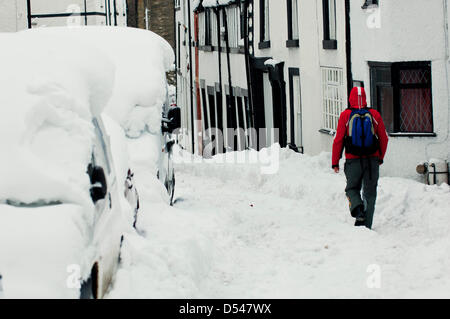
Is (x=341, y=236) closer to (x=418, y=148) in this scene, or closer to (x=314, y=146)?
(x=418, y=148)

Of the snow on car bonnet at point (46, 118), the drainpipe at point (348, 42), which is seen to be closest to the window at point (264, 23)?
the drainpipe at point (348, 42)

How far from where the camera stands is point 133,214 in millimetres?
8578

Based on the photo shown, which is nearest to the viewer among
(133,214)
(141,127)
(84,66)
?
(84,66)

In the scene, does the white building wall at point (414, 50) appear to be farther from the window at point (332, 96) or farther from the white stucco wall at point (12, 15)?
the white stucco wall at point (12, 15)

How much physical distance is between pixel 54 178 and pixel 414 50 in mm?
11541

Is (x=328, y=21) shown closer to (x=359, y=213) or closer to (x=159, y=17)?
(x=359, y=213)

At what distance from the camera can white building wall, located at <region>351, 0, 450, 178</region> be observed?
52.8 feet

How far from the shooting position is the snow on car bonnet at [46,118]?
5773 mm


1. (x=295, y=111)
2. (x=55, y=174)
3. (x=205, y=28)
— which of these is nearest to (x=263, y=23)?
(x=295, y=111)

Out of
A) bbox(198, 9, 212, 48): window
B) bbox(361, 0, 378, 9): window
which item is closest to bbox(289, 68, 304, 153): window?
bbox(361, 0, 378, 9): window

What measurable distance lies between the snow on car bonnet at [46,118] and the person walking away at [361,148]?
478 centimetres

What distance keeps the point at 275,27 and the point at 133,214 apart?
55.0 feet

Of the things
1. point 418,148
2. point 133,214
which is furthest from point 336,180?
point 133,214

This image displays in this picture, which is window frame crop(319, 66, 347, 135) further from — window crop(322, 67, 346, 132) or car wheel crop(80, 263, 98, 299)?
car wheel crop(80, 263, 98, 299)
